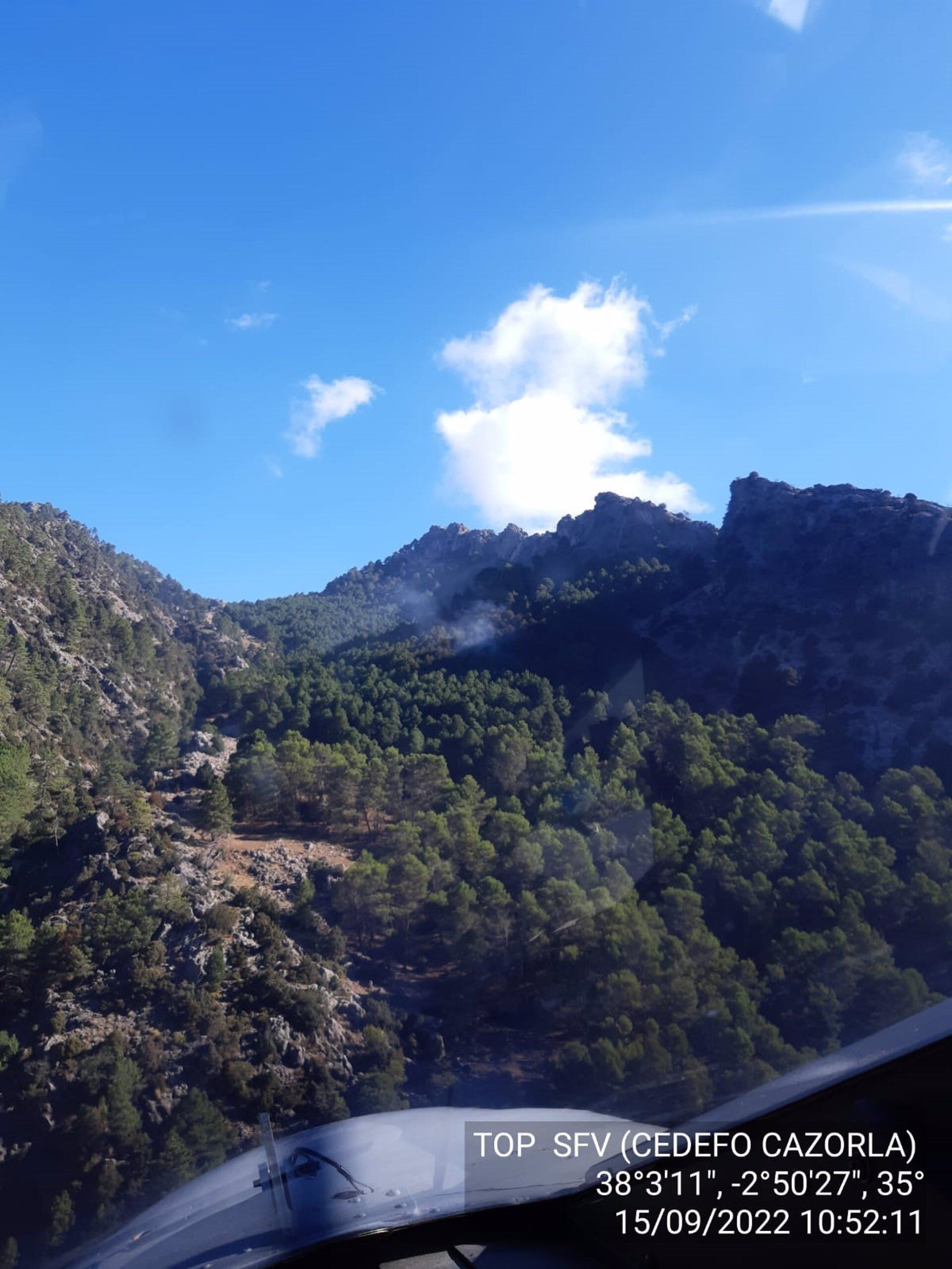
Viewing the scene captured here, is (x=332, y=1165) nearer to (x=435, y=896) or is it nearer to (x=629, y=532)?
(x=435, y=896)

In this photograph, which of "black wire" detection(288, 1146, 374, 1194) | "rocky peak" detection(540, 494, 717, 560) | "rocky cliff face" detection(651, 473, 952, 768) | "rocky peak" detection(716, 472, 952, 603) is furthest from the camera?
"rocky peak" detection(540, 494, 717, 560)

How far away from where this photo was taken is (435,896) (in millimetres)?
7605

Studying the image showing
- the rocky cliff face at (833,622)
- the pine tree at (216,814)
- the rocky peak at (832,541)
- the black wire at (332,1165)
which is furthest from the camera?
the rocky peak at (832,541)

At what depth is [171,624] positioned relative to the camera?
2727 centimetres

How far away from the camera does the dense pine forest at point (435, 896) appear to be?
189 inches

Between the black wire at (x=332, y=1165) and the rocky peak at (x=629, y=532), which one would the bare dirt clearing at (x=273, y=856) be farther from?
the rocky peak at (x=629, y=532)

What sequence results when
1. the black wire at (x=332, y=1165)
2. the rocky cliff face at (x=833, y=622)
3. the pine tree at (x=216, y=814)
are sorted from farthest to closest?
1. the rocky cliff face at (x=833, y=622)
2. the pine tree at (x=216, y=814)
3. the black wire at (x=332, y=1165)

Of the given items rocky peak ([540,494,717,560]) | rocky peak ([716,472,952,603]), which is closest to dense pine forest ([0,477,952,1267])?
Answer: rocky peak ([716,472,952,603])

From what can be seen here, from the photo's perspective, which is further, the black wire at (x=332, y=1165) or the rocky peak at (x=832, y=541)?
the rocky peak at (x=832, y=541)

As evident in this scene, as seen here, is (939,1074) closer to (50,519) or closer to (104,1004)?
(104,1004)

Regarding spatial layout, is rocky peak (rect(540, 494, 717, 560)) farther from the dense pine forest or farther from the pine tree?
the pine tree

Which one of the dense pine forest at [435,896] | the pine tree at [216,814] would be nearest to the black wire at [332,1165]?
the dense pine forest at [435,896]

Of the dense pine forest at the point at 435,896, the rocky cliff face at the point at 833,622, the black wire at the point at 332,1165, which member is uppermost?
the rocky cliff face at the point at 833,622

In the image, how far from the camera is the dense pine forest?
4812mm
